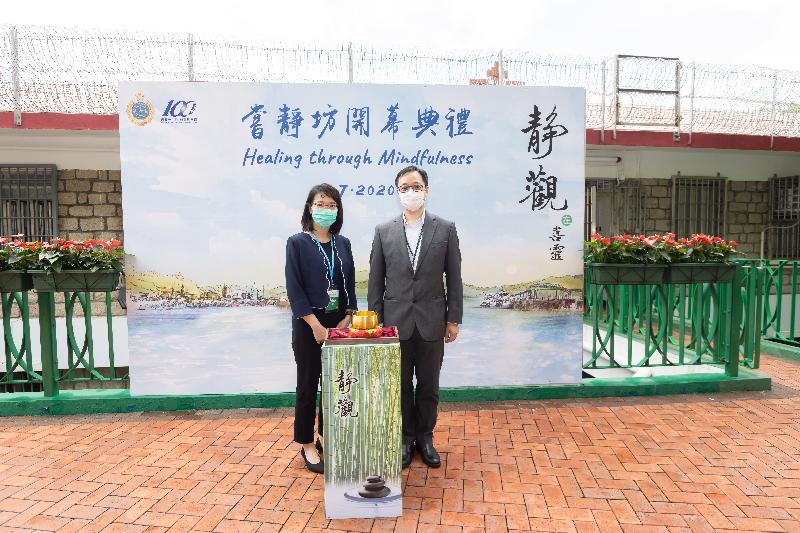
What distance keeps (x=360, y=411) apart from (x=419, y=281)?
959mm

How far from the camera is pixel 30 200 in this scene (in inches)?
316

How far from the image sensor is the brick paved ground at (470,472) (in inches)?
108

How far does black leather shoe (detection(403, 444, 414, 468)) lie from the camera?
3.31 metres

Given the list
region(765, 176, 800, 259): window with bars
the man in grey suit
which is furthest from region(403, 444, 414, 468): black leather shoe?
region(765, 176, 800, 259): window with bars

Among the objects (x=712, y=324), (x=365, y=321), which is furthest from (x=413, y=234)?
(x=712, y=324)

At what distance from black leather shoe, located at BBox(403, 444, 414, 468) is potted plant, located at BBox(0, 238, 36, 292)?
3438 millimetres

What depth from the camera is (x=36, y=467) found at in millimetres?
3389

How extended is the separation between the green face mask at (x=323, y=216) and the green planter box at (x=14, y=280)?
279cm

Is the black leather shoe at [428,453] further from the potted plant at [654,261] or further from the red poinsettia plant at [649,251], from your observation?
the red poinsettia plant at [649,251]

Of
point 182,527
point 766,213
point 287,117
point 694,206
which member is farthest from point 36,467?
point 766,213

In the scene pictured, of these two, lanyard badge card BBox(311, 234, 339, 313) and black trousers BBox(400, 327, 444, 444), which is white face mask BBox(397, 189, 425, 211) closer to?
lanyard badge card BBox(311, 234, 339, 313)

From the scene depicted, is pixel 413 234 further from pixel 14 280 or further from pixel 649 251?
pixel 14 280

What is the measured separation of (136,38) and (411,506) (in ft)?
26.0

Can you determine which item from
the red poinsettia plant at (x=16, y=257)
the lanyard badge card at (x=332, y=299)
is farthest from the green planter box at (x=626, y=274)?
the red poinsettia plant at (x=16, y=257)
